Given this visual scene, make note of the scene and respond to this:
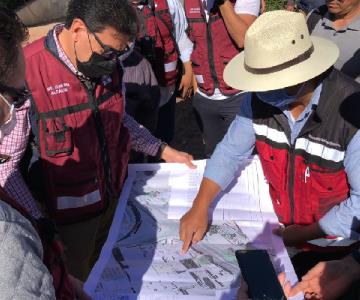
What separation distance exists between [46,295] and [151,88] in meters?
2.33

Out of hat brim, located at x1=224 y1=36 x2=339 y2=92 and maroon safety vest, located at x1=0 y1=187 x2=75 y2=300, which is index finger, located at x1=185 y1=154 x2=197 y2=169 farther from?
maroon safety vest, located at x1=0 y1=187 x2=75 y2=300

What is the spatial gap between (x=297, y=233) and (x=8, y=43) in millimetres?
1308

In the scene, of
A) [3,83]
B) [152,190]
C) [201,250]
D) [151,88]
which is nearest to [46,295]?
[3,83]

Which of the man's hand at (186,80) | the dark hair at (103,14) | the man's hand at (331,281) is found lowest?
the man's hand at (186,80)

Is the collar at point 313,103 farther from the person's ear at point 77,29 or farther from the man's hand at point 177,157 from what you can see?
the person's ear at point 77,29

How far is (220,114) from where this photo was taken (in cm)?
342

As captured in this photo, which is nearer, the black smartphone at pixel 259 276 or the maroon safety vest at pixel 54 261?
the black smartphone at pixel 259 276

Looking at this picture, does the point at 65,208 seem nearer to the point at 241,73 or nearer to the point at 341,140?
the point at 241,73

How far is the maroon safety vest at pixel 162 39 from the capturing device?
335 cm

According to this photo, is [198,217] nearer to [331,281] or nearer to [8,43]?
[331,281]

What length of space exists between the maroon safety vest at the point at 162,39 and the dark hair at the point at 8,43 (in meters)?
1.94

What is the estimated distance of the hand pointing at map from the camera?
6.35ft

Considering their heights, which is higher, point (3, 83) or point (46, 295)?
point (3, 83)

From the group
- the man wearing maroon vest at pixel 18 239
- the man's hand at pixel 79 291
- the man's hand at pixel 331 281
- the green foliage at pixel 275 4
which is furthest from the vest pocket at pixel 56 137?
the green foliage at pixel 275 4
